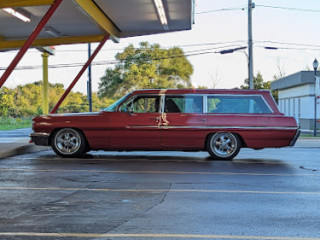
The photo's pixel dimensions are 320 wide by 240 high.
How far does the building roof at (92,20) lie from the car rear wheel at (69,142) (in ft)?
12.6

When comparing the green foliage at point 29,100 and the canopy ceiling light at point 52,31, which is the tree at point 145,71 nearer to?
the green foliage at point 29,100

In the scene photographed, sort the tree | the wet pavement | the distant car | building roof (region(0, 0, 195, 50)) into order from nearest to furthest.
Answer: the wet pavement < the distant car < building roof (region(0, 0, 195, 50)) < the tree

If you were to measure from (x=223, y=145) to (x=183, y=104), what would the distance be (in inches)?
56.8

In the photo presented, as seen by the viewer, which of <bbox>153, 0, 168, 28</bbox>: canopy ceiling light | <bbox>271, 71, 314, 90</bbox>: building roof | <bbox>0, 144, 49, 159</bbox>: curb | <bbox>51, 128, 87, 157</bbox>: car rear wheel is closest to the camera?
<bbox>51, 128, 87, 157</bbox>: car rear wheel

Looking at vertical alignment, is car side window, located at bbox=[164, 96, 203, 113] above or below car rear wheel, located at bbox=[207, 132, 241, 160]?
above

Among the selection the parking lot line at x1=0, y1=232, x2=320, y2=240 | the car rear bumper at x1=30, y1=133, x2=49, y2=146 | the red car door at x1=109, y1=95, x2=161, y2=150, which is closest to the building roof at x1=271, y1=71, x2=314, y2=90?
the red car door at x1=109, y1=95, x2=161, y2=150

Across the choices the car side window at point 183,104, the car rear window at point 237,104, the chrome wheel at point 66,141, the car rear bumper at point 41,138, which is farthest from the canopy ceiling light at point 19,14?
the car rear window at point 237,104

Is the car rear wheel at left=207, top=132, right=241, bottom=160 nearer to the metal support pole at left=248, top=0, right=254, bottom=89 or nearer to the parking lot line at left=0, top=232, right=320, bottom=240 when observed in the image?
the parking lot line at left=0, top=232, right=320, bottom=240

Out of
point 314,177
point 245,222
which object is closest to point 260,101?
point 314,177

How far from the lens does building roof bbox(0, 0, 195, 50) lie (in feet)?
49.2

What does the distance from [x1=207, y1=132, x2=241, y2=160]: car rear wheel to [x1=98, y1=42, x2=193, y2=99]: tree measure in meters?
25.9

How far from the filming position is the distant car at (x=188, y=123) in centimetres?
1146

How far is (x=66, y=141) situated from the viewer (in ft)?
39.4

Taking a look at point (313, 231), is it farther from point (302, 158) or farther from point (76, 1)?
point (76, 1)
